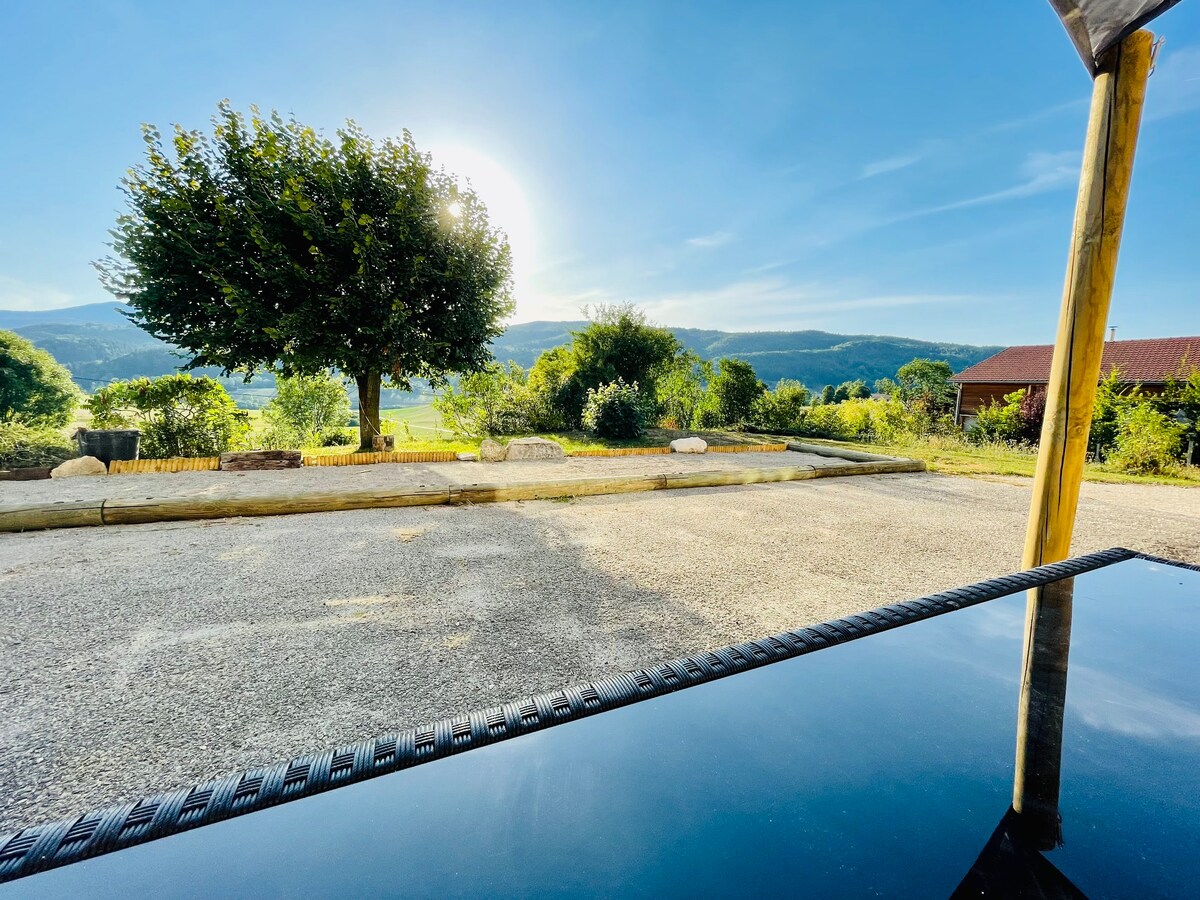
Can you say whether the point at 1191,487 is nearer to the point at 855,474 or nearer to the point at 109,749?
the point at 855,474

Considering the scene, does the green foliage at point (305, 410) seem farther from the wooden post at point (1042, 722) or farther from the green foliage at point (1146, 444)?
the green foliage at point (1146, 444)

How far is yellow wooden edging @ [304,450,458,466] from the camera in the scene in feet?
24.3

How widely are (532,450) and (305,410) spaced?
6.40 metres

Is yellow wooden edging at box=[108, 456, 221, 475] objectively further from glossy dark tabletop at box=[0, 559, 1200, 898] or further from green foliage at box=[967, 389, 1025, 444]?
green foliage at box=[967, 389, 1025, 444]

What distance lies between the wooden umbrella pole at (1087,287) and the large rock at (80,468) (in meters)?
9.01

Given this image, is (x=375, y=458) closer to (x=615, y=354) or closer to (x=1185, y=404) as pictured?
(x=615, y=354)

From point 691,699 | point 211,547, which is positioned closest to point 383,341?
point 211,547

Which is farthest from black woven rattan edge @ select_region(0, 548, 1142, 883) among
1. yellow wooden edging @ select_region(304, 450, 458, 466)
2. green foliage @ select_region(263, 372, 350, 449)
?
green foliage @ select_region(263, 372, 350, 449)

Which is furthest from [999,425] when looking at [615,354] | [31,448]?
[31,448]

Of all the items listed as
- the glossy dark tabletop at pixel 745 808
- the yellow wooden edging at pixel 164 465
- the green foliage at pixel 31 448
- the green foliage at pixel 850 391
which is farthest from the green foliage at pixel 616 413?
the green foliage at pixel 850 391

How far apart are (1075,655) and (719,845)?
4.16 ft

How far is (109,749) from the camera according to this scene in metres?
1.62

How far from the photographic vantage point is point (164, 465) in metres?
6.36

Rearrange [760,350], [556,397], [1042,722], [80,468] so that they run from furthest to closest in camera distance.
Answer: [760,350] < [556,397] < [80,468] < [1042,722]
